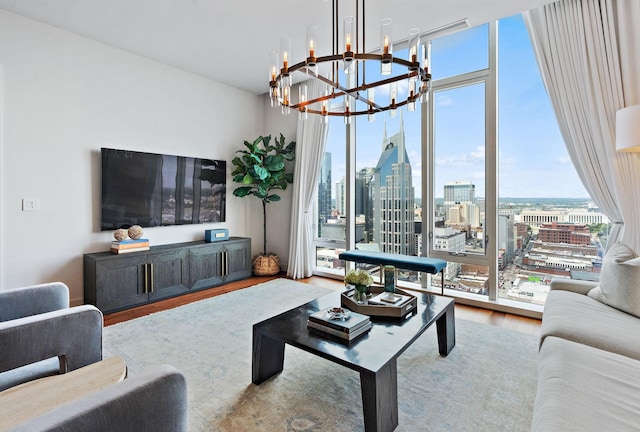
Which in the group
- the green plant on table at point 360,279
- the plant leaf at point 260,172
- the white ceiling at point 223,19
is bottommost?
the green plant on table at point 360,279

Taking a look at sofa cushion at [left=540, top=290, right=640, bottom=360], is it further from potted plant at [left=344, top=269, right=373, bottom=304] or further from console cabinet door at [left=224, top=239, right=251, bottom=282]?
console cabinet door at [left=224, top=239, right=251, bottom=282]

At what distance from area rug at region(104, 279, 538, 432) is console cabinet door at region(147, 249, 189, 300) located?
757mm

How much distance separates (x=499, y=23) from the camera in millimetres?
3502

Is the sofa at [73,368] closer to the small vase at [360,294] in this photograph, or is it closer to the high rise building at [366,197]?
the small vase at [360,294]

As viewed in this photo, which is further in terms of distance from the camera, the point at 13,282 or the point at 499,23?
the point at 499,23

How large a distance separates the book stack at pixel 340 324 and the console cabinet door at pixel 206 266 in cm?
274

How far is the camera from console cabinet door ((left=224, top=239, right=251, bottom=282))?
467cm

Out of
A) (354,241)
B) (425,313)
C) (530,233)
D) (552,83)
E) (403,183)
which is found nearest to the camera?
(425,313)

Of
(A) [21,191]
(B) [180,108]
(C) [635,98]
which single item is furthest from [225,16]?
(C) [635,98]

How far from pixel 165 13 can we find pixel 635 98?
14.1 feet

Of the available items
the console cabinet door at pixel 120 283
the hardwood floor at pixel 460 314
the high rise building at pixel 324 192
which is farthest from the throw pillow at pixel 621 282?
the console cabinet door at pixel 120 283

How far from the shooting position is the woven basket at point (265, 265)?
16.7 feet

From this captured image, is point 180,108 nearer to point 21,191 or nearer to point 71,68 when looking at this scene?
point 71,68

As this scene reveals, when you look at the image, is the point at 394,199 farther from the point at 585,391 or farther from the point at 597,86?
the point at 585,391
